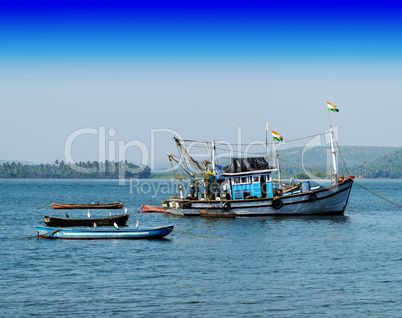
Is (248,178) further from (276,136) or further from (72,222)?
(72,222)

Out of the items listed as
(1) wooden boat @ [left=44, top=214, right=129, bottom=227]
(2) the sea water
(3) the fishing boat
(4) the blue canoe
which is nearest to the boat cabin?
(3) the fishing boat

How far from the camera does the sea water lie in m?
24.3

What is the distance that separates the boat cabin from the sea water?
998 centimetres

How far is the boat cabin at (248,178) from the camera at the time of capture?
5938cm

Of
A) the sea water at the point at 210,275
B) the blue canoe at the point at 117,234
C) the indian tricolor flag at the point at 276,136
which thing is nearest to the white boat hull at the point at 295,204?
the indian tricolor flag at the point at 276,136

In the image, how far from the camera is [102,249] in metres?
39.6

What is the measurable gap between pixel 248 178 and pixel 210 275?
98.9ft

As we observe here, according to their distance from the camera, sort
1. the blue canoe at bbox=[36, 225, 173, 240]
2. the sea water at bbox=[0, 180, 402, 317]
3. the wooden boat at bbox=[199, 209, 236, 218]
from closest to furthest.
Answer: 1. the sea water at bbox=[0, 180, 402, 317]
2. the blue canoe at bbox=[36, 225, 173, 240]
3. the wooden boat at bbox=[199, 209, 236, 218]

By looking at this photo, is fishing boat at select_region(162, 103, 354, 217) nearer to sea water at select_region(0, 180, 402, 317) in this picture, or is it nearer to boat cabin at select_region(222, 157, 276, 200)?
boat cabin at select_region(222, 157, 276, 200)

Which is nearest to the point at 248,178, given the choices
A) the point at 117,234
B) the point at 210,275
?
the point at 117,234

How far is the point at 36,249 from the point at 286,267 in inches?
802

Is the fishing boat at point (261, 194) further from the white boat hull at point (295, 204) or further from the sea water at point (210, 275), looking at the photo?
the sea water at point (210, 275)

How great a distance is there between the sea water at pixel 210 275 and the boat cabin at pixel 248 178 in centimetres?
998

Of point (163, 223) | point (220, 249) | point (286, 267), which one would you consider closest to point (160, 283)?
point (286, 267)
